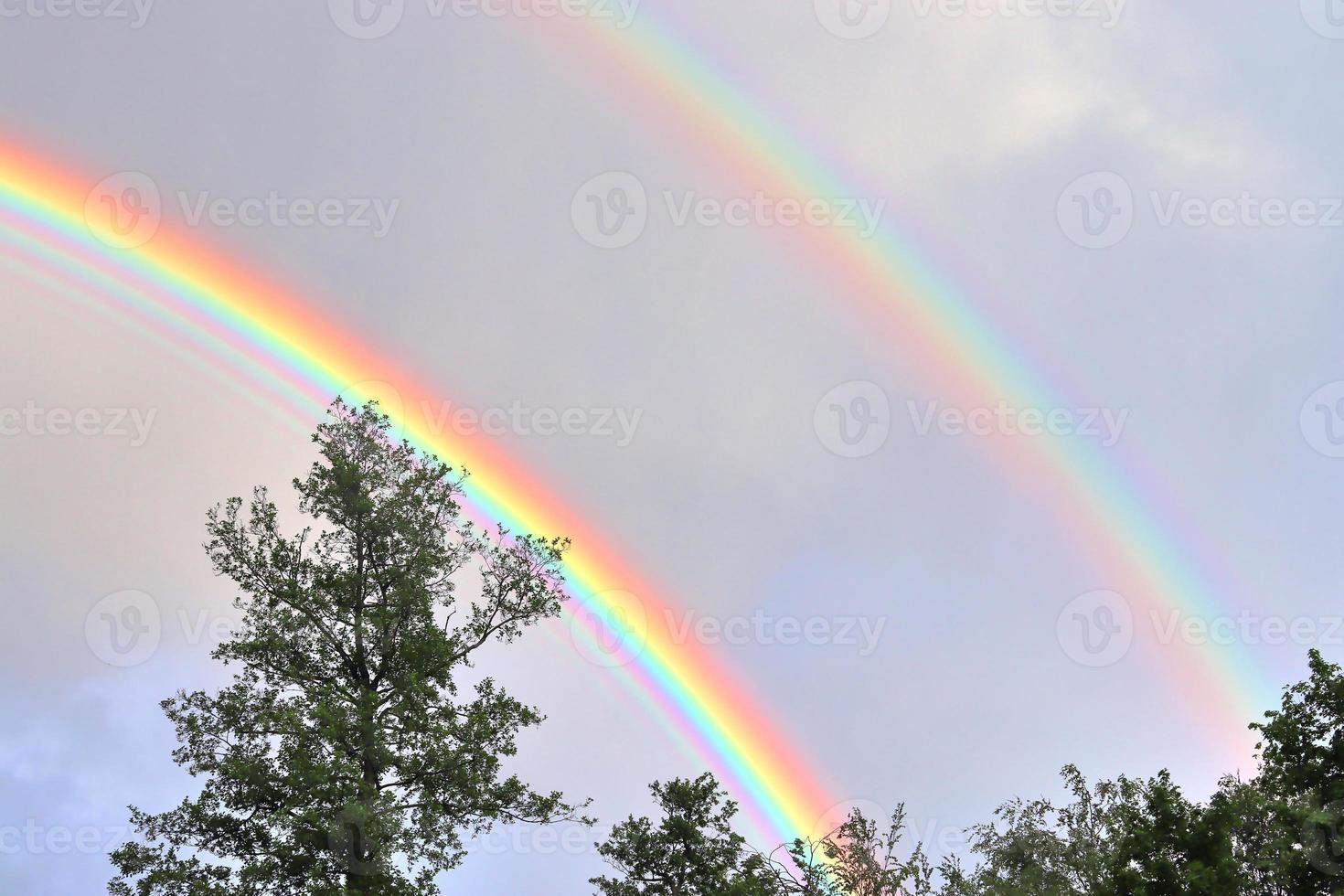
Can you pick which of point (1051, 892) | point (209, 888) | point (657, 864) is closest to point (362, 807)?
point (209, 888)

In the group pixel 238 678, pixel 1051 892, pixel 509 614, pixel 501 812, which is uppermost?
pixel 509 614

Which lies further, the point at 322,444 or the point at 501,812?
the point at 322,444

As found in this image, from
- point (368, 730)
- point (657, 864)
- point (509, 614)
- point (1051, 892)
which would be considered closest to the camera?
point (368, 730)

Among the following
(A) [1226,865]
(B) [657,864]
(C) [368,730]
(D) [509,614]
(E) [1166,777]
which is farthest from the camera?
(B) [657,864]

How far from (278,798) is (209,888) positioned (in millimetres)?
2604

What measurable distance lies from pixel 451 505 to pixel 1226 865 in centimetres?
2254

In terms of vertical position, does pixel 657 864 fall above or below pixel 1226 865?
above

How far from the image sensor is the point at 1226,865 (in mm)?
24297

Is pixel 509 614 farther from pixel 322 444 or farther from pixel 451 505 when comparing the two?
pixel 322 444

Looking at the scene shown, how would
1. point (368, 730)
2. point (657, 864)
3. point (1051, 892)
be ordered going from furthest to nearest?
point (657, 864), point (1051, 892), point (368, 730)

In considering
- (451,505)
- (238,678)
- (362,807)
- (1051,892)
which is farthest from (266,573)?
(1051,892)

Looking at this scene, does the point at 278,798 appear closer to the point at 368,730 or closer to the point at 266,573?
the point at 368,730

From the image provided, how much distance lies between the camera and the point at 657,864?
39.3 metres

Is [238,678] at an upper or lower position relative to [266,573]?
lower
